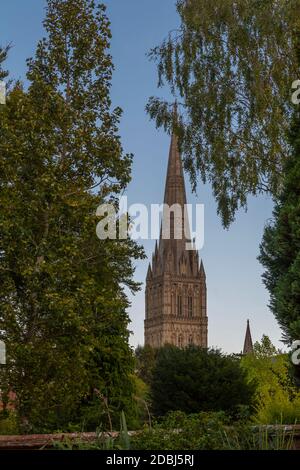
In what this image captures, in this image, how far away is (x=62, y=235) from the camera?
16.7 meters

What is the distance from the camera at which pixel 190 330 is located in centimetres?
16375

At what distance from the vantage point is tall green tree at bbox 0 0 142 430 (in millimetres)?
15930

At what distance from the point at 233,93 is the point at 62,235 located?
9.67 meters

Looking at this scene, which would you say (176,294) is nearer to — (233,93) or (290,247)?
(233,93)

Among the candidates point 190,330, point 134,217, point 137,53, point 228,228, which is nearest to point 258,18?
point 137,53

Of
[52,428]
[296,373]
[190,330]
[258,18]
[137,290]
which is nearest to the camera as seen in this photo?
→ [296,373]

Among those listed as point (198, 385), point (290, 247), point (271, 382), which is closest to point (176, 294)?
point (271, 382)

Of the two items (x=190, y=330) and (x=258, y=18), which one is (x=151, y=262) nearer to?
(x=190, y=330)

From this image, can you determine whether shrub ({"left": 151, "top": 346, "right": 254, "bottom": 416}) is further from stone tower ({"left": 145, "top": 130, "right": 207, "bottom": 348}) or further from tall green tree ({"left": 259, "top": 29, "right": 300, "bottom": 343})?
stone tower ({"left": 145, "top": 130, "right": 207, "bottom": 348})

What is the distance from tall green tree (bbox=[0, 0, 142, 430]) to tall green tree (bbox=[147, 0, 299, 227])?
19.9 ft

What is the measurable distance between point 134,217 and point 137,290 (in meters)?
11.9

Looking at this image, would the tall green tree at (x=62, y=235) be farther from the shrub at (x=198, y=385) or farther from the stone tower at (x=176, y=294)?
the stone tower at (x=176, y=294)

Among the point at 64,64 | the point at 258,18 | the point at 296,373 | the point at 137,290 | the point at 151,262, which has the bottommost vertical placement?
the point at 296,373

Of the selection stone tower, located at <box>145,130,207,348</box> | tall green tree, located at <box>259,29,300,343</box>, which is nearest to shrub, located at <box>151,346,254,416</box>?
tall green tree, located at <box>259,29,300,343</box>
